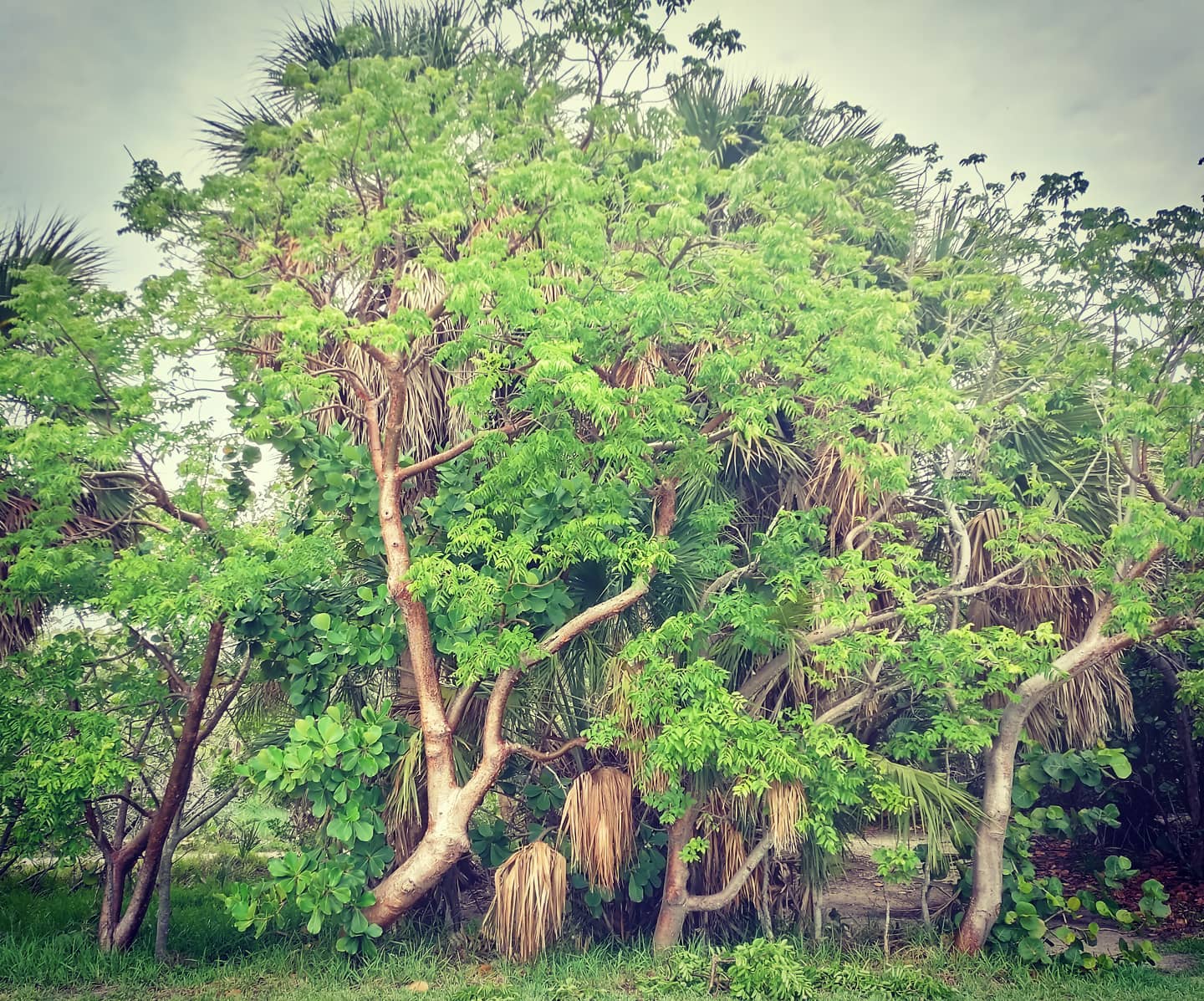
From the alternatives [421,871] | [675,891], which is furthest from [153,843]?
[675,891]

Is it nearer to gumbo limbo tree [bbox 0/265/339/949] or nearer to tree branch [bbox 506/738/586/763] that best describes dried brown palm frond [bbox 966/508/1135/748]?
tree branch [bbox 506/738/586/763]

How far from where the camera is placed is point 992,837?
7.88 m

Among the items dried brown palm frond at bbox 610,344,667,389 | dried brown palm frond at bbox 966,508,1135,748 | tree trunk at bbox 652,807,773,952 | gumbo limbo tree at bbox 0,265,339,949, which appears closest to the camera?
gumbo limbo tree at bbox 0,265,339,949

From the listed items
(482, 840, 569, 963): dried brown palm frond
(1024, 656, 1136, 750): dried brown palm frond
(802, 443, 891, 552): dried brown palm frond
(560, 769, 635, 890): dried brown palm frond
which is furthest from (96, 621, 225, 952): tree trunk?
(1024, 656, 1136, 750): dried brown palm frond

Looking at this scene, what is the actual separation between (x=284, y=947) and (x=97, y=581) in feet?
11.4

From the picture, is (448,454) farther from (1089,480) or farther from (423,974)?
(1089,480)

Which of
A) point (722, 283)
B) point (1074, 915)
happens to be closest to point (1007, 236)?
point (722, 283)

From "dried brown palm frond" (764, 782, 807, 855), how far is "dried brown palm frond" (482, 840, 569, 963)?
176 cm

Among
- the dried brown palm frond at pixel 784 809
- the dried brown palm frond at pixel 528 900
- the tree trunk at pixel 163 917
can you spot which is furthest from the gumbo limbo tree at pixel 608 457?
the tree trunk at pixel 163 917

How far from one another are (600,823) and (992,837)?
347 cm

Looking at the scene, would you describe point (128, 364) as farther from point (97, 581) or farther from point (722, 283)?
point (722, 283)

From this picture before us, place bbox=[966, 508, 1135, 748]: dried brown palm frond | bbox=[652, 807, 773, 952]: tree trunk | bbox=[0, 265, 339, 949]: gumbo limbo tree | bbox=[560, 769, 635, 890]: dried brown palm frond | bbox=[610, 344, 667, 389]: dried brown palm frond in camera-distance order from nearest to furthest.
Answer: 1. bbox=[0, 265, 339, 949]: gumbo limbo tree
2. bbox=[560, 769, 635, 890]: dried brown palm frond
3. bbox=[652, 807, 773, 952]: tree trunk
4. bbox=[610, 344, 667, 389]: dried brown palm frond
5. bbox=[966, 508, 1135, 748]: dried brown palm frond

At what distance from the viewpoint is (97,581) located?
734 cm

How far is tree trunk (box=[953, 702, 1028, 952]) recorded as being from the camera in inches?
307
